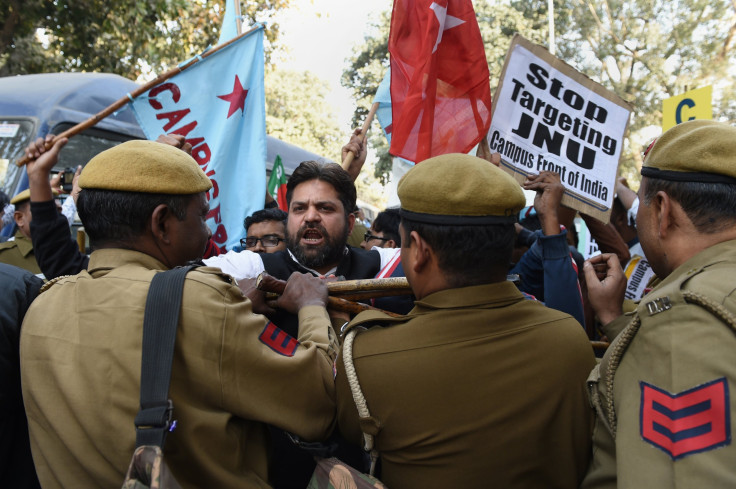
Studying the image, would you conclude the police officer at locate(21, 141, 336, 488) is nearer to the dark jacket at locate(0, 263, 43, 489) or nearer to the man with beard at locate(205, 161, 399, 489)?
the dark jacket at locate(0, 263, 43, 489)

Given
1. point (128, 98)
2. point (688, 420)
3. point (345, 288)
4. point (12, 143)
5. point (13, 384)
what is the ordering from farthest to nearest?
point (12, 143), point (128, 98), point (345, 288), point (13, 384), point (688, 420)

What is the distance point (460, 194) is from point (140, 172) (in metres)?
0.90

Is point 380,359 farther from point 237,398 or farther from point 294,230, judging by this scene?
point 294,230

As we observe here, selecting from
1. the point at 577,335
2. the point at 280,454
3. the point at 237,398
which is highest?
the point at 577,335

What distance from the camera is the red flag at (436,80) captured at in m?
3.32

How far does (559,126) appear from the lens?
3.46 metres

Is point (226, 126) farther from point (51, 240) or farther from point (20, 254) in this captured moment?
point (20, 254)

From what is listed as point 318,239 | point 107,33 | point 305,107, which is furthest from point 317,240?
point 305,107

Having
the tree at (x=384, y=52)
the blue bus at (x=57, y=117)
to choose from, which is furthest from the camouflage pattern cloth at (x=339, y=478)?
the tree at (x=384, y=52)

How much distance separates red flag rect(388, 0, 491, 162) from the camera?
3.32 m

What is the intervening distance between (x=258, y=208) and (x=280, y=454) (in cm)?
261

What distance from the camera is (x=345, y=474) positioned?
1594mm

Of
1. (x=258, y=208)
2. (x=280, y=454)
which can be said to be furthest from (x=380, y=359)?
(x=258, y=208)

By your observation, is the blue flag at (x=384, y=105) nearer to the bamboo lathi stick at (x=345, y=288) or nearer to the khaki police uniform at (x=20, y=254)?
the bamboo lathi stick at (x=345, y=288)
